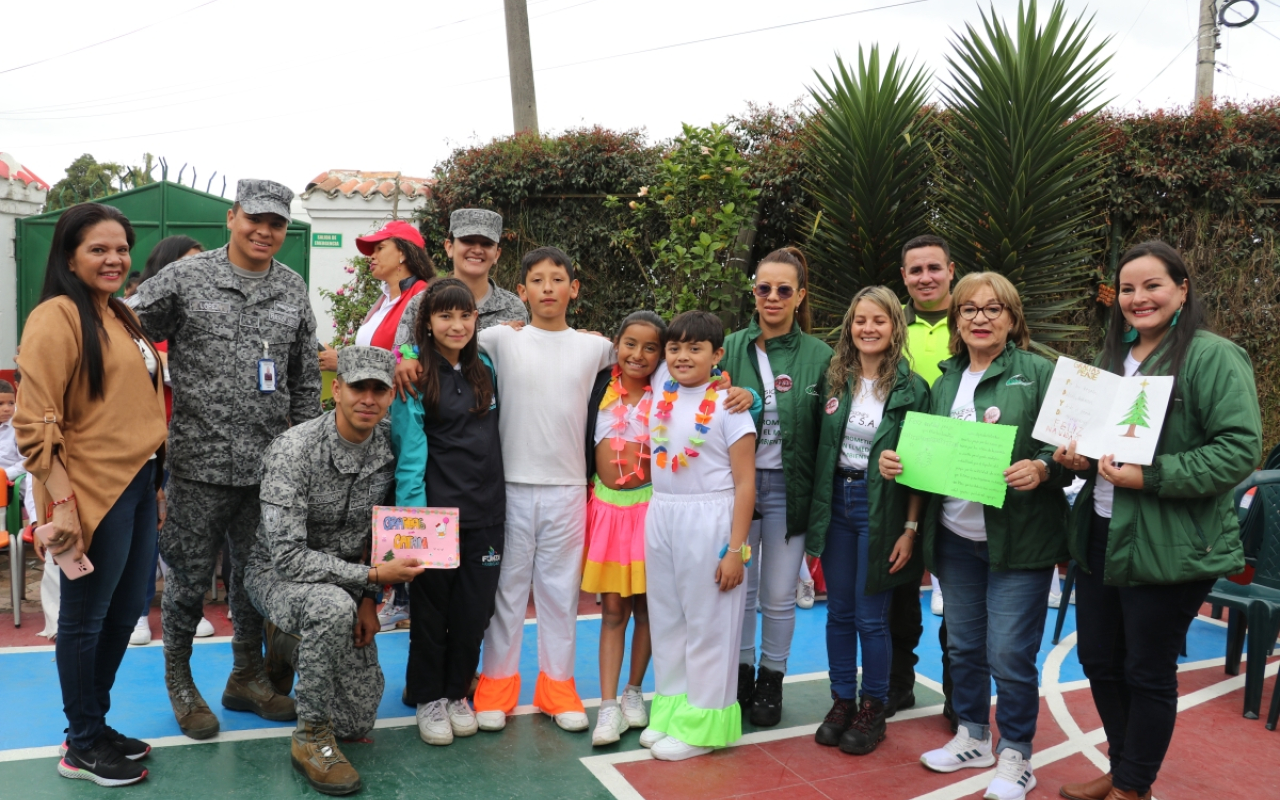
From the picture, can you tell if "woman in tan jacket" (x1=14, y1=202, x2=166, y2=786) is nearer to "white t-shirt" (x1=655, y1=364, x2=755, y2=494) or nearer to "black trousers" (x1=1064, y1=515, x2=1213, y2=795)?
"white t-shirt" (x1=655, y1=364, x2=755, y2=494)

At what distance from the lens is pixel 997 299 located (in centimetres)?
356

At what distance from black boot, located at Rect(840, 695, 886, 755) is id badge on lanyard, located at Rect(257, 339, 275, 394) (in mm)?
2918

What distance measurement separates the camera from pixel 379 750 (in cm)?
384

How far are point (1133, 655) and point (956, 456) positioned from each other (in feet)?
3.01

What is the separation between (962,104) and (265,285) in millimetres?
5330

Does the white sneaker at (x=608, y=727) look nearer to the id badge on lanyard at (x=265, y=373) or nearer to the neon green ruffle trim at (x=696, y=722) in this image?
the neon green ruffle trim at (x=696, y=722)

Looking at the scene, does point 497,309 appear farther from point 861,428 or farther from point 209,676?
point 209,676

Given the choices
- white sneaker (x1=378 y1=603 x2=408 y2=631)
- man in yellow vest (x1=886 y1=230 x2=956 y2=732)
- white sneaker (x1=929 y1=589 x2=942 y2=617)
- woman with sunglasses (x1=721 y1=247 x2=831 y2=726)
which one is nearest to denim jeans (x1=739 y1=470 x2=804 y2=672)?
woman with sunglasses (x1=721 y1=247 x2=831 y2=726)

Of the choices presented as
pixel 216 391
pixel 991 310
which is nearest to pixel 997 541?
pixel 991 310

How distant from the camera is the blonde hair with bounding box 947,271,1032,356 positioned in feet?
11.8

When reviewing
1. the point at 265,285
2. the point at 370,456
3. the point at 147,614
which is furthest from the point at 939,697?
the point at 147,614

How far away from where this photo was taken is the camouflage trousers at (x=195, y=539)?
3.80m

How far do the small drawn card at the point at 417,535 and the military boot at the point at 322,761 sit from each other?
2.26 feet

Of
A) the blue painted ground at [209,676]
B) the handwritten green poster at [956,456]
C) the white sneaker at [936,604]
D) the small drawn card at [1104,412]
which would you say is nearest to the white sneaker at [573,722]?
the blue painted ground at [209,676]
